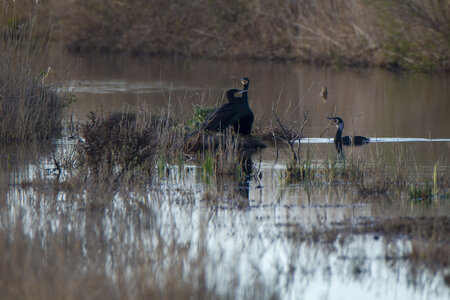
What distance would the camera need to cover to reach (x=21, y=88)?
42.4 feet

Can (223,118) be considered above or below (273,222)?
above

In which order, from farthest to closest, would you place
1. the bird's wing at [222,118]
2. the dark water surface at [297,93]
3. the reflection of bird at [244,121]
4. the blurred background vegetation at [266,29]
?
the blurred background vegetation at [266,29]
the dark water surface at [297,93]
the reflection of bird at [244,121]
the bird's wing at [222,118]

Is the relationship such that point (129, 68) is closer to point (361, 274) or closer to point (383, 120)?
point (383, 120)

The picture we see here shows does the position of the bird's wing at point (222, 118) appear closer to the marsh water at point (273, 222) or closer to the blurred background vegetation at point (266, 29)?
the marsh water at point (273, 222)

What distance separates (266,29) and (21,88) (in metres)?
26.8

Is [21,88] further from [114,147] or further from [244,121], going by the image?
[114,147]

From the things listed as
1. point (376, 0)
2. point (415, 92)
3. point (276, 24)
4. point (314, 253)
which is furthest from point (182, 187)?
point (276, 24)

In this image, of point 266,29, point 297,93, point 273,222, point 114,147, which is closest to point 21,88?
point 114,147

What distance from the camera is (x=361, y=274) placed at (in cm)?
633

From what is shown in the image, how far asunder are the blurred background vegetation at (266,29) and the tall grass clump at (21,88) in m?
9.97

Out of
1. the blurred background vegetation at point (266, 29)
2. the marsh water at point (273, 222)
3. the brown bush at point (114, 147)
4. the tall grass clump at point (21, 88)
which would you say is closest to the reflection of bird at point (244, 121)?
the marsh water at point (273, 222)

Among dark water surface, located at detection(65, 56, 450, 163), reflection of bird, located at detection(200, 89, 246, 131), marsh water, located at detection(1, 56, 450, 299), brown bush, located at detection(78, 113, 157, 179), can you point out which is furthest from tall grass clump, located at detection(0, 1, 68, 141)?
brown bush, located at detection(78, 113, 157, 179)

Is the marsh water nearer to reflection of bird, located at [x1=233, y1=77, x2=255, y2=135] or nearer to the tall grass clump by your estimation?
reflection of bird, located at [x1=233, y1=77, x2=255, y2=135]

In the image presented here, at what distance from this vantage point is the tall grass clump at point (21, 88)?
1262 centimetres
